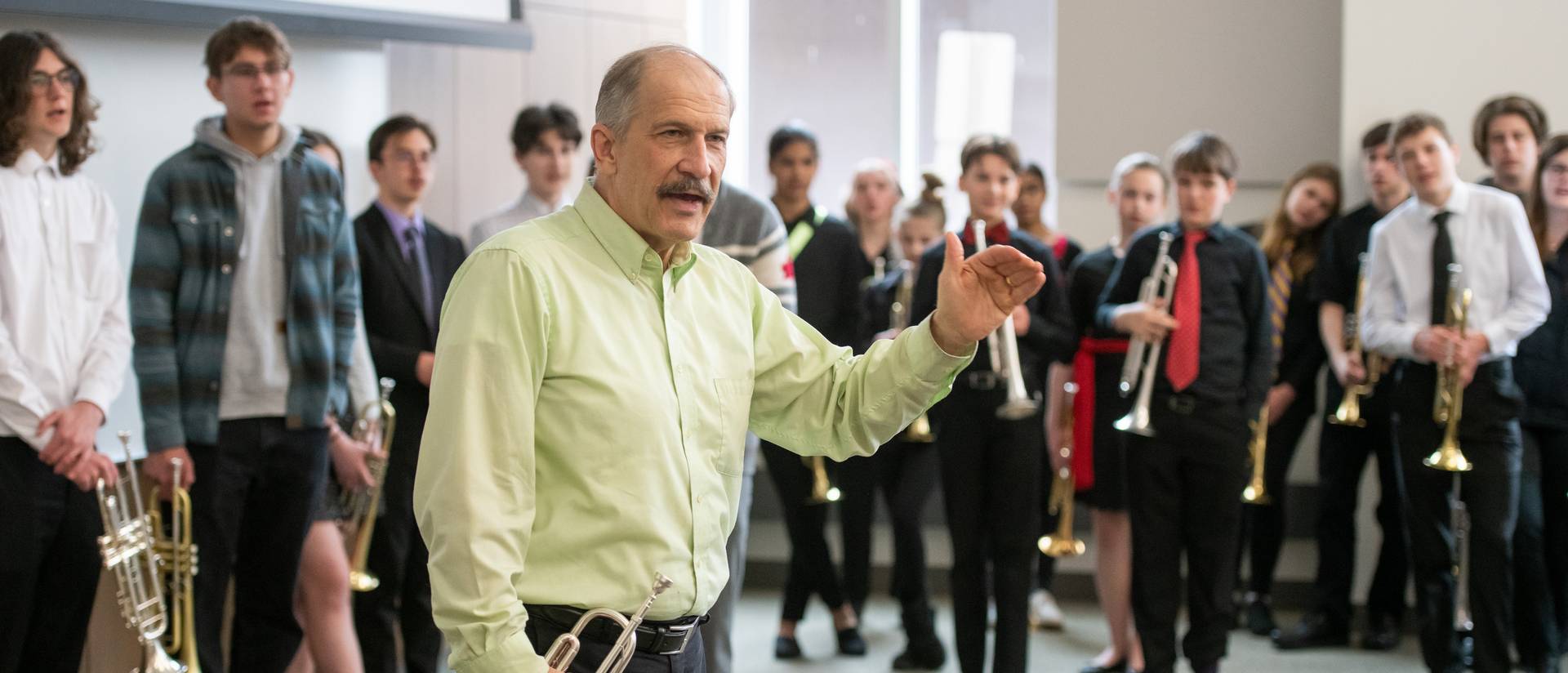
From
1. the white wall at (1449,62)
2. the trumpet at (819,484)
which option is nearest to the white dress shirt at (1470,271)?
the white wall at (1449,62)

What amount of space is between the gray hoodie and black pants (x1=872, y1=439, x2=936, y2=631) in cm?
222

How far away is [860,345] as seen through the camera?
18.0ft

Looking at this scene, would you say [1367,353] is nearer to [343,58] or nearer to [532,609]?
[343,58]

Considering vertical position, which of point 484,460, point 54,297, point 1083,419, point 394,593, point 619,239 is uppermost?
point 619,239

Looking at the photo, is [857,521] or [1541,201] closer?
[1541,201]

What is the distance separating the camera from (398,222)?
14.9ft

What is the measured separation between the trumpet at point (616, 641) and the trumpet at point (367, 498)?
2327mm

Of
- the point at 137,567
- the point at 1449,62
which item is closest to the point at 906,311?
the point at 1449,62

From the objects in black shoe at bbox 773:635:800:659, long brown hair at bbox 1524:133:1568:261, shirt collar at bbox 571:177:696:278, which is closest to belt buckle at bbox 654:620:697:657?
shirt collar at bbox 571:177:696:278

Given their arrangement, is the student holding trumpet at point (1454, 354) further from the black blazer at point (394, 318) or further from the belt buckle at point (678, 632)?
the belt buckle at point (678, 632)

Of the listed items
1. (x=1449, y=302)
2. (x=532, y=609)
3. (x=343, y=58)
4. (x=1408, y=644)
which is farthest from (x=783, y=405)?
(x=1408, y=644)

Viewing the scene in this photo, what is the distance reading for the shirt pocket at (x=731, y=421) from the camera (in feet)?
6.79

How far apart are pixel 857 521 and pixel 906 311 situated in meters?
0.76

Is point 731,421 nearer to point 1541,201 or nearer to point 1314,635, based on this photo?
point 1541,201
